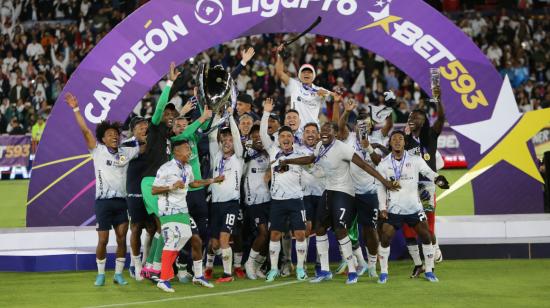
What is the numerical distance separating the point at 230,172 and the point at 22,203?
10.1m

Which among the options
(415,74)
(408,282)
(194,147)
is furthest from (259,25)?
(408,282)

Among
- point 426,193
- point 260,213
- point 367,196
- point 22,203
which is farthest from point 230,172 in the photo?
point 22,203

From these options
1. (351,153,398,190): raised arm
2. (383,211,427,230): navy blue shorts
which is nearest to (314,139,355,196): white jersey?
(351,153,398,190): raised arm

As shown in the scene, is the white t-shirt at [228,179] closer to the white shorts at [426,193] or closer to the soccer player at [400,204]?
the soccer player at [400,204]

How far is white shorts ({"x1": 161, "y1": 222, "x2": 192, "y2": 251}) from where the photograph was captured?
13.0m

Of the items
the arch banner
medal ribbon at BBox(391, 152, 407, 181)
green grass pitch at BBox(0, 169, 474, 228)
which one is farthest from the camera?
green grass pitch at BBox(0, 169, 474, 228)

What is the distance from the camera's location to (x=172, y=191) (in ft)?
42.8

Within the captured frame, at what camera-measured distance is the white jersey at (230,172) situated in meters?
14.0

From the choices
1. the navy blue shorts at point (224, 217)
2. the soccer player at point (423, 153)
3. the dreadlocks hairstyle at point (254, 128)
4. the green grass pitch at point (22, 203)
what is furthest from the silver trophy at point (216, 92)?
the green grass pitch at point (22, 203)

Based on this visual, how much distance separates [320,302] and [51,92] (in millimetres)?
19693

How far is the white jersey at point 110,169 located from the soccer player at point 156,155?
0.25 m

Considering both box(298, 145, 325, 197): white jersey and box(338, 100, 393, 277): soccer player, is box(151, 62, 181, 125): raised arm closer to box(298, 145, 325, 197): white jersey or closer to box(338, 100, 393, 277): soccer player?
box(298, 145, 325, 197): white jersey

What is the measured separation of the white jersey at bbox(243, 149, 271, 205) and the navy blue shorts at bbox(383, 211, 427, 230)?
5.86 feet

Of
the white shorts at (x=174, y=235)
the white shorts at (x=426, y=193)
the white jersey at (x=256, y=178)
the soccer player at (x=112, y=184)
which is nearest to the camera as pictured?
the white shorts at (x=174, y=235)
